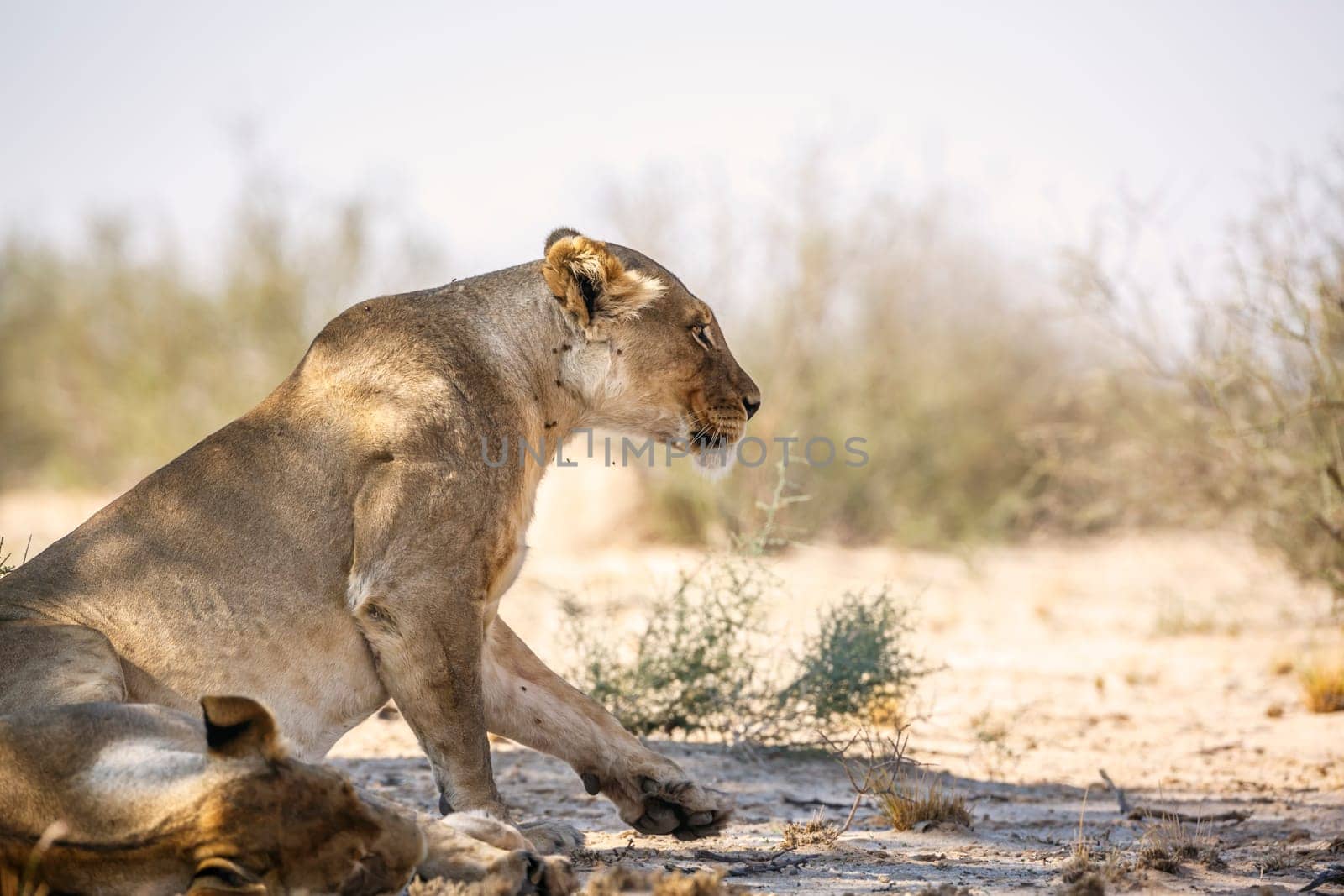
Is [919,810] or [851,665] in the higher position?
[851,665]

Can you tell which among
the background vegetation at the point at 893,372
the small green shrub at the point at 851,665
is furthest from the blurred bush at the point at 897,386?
the small green shrub at the point at 851,665

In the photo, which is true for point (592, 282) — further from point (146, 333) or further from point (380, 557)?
point (146, 333)

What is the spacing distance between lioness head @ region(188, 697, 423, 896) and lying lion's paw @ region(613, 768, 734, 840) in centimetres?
156

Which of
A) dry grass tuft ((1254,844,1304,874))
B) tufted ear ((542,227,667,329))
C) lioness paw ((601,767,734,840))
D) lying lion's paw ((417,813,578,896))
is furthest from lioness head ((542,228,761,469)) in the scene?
dry grass tuft ((1254,844,1304,874))

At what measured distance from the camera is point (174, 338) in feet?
68.4

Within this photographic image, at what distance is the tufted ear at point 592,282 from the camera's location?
187 inches

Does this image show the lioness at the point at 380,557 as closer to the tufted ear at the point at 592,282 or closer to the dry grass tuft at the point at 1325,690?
the tufted ear at the point at 592,282

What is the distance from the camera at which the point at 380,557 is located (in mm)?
4016

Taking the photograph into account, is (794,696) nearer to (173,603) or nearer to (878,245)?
(173,603)

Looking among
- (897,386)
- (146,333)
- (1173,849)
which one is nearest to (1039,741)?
(1173,849)

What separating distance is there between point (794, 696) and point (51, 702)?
390 centimetres

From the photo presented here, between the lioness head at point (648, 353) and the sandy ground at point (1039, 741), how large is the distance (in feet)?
4.47

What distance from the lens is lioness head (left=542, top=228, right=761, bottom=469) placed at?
4.80 metres

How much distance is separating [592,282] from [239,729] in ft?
7.67
